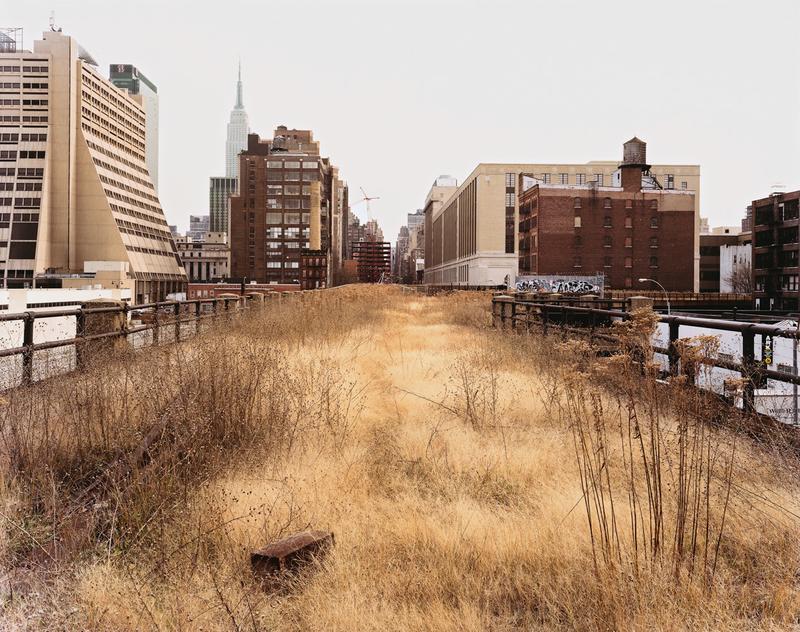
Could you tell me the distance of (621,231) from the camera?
85.4 metres

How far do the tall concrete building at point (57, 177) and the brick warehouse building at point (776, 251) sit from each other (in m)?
110

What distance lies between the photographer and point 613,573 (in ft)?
11.6

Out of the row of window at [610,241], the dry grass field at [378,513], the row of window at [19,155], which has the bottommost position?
the dry grass field at [378,513]

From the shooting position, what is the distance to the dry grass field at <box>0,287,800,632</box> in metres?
3.41

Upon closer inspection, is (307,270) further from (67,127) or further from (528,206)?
(528,206)

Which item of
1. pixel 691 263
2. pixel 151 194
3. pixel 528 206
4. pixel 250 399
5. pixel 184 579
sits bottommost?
pixel 184 579

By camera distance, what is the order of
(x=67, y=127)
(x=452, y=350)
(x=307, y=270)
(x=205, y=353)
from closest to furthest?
1. (x=205, y=353)
2. (x=452, y=350)
3. (x=67, y=127)
4. (x=307, y=270)

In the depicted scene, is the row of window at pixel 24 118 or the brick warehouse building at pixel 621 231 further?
the row of window at pixel 24 118

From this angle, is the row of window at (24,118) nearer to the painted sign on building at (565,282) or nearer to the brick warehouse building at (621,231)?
the brick warehouse building at (621,231)

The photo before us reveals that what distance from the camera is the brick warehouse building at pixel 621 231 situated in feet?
277

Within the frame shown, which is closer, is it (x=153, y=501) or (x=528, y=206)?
(x=153, y=501)

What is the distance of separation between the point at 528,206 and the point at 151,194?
371ft

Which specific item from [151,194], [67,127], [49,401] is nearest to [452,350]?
[49,401]

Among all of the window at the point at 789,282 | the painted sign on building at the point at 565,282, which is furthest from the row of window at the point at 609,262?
the window at the point at 789,282
